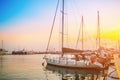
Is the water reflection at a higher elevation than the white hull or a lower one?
lower

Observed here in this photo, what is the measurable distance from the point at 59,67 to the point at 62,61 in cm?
98

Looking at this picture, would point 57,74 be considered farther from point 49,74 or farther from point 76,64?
point 76,64

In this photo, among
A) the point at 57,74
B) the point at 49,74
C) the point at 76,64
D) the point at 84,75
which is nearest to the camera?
the point at 84,75

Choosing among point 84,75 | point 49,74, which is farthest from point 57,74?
point 84,75

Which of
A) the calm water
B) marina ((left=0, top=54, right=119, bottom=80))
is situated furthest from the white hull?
the calm water

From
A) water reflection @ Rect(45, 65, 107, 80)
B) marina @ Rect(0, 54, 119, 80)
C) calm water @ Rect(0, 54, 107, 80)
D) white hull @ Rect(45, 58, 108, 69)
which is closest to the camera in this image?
marina @ Rect(0, 54, 119, 80)

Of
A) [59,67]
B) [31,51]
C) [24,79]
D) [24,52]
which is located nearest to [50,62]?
[59,67]

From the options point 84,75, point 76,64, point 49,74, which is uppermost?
point 76,64

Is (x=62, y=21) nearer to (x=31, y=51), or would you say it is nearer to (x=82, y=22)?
(x=82, y=22)

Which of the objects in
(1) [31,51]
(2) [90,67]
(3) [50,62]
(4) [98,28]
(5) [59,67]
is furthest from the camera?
(1) [31,51]

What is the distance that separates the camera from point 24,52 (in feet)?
344

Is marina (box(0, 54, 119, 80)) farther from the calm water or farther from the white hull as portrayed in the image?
the white hull

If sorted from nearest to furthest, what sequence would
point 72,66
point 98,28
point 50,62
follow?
point 72,66 → point 50,62 → point 98,28

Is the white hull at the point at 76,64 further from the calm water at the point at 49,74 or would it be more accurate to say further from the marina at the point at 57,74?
the calm water at the point at 49,74
